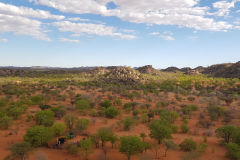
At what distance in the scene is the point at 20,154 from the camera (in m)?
11.7

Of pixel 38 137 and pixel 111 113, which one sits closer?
pixel 38 137

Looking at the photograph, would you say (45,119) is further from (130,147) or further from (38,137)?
(130,147)

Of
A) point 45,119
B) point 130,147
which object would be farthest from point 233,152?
point 45,119

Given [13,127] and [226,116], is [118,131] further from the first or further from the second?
[226,116]

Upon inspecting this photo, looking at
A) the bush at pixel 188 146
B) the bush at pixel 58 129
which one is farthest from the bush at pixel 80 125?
the bush at pixel 188 146

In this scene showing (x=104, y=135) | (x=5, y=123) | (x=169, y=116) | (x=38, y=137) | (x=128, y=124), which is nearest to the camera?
(x=38, y=137)

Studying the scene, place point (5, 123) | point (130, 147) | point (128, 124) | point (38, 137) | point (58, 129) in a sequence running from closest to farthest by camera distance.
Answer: point (130, 147)
point (38, 137)
point (58, 129)
point (5, 123)
point (128, 124)

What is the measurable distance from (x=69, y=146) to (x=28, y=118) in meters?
9.78

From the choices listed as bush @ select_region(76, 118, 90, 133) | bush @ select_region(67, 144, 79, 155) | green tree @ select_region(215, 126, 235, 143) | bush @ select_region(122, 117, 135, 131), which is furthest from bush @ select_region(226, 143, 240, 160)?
bush @ select_region(76, 118, 90, 133)

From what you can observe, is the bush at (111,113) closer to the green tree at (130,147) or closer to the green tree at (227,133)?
the green tree at (130,147)

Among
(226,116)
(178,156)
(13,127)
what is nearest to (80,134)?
(13,127)

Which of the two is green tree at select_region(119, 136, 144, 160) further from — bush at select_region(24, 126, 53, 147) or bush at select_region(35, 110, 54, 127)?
bush at select_region(35, 110, 54, 127)

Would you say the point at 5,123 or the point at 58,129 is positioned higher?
the point at 58,129

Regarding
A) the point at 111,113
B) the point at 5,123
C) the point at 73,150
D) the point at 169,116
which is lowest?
the point at 73,150
